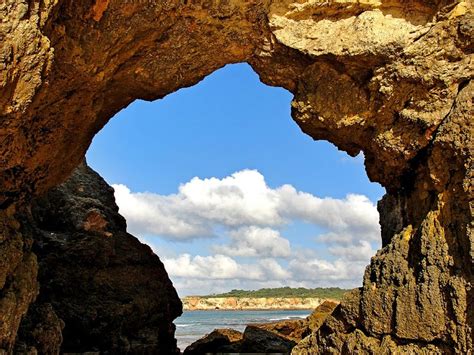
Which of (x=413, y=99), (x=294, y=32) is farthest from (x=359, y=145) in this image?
(x=294, y=32)

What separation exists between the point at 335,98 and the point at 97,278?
33.8 ft

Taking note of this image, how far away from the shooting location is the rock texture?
16094mm

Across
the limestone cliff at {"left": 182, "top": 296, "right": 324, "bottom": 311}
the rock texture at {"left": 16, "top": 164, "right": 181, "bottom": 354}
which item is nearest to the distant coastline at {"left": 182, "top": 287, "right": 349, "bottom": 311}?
the limestone cliff at {"left": 182, "top": 296, "right": 324, "bottom": 311}

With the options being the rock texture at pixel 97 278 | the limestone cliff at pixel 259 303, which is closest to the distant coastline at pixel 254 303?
the limestone cliff at pixel 259 303

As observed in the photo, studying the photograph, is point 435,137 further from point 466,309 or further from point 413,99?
point 466,309

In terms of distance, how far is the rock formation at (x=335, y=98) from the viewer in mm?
8789

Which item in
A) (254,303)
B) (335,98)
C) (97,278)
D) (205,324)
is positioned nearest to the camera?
(335,98)

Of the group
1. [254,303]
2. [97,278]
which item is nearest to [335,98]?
[97,278]

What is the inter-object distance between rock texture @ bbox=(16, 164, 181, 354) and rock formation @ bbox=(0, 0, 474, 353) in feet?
15.8

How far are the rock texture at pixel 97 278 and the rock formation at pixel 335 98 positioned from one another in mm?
4806

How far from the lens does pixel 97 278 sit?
17.3m

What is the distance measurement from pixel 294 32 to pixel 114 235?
35.7 ft

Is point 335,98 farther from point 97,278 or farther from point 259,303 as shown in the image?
point 259,303

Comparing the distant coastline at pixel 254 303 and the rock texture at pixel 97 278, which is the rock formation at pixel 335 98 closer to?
the rock texture at pixel 97 278
